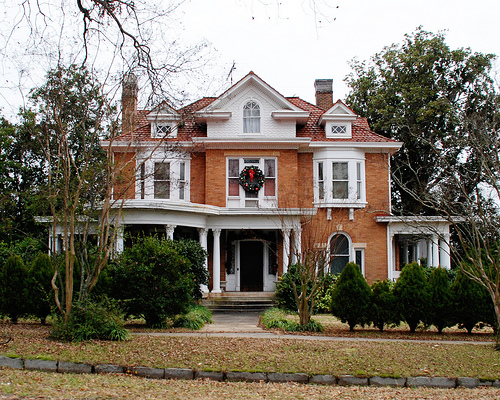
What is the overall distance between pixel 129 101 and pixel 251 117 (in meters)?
11.6

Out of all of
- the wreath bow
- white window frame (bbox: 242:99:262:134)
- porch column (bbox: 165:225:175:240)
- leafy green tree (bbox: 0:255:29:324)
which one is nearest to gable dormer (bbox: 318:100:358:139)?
white window frame (bbox: 242:99:262:134)

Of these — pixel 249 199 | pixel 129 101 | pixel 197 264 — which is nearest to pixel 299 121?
pixel 249 199

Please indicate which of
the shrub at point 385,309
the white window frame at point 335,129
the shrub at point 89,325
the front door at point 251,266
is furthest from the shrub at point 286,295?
the shrub at point 89,325

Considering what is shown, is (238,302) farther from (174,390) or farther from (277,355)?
(174,390)

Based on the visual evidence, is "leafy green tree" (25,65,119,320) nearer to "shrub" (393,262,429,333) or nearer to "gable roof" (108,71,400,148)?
"shrub" (393,262,429,333)

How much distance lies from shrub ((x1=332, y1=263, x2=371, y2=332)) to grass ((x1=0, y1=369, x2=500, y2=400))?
5.69 meters

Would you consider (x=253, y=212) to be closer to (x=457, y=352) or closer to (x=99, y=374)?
(x=457, y=352)

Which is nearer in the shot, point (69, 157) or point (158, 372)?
point (158, 372)

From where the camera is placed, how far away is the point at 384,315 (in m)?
14.2

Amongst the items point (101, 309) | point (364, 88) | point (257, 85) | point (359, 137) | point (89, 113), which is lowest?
point (101, 309)

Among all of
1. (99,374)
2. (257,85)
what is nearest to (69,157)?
(99,374)

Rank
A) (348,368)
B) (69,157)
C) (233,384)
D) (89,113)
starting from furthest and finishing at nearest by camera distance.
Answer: (89,113), (69,157), (348,368), (233,384)

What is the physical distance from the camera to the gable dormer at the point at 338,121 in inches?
966

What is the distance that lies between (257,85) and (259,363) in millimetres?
16573
